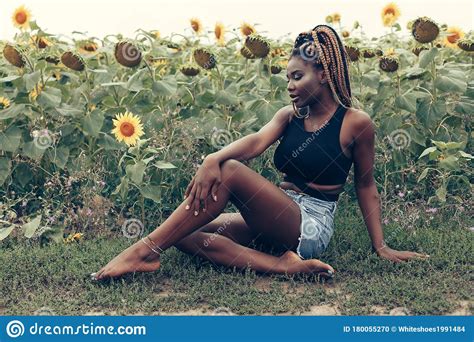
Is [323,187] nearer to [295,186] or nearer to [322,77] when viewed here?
[295,186]

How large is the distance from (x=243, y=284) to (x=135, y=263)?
576 millimetres

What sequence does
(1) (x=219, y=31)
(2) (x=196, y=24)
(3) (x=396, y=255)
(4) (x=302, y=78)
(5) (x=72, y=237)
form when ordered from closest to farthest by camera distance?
(4) (x=302, y=78)
(3) (x=396, y=255)
(5) (x=72, y=237)
(1) (x=219, y=31)
(2) (x=196, y=24)

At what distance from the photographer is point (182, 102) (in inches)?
241

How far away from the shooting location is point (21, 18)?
6109mm

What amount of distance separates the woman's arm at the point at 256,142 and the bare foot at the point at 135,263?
2.12 ft

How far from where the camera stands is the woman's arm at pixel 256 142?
4520 mm

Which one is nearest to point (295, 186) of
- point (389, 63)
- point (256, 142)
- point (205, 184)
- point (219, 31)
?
point (256, 142)

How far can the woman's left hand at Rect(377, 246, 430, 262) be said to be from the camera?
473 cm

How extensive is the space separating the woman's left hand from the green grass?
0.13ft

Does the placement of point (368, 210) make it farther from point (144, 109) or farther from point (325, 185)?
point (144, 109)

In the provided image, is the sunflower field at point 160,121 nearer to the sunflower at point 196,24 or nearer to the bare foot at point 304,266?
the sunflower at point 196,24

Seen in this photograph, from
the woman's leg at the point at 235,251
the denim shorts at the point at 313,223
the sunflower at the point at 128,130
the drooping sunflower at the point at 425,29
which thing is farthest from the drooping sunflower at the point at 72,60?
the drooping sunflower at the point at 425,29

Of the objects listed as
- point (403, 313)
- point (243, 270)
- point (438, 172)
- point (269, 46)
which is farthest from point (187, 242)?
point (438, 172)

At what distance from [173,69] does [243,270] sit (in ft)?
7.94
